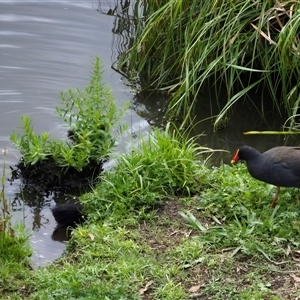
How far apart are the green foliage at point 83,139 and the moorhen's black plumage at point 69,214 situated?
1.91 feet

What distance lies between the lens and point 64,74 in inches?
337

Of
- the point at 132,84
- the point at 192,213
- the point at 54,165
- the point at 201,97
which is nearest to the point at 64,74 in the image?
the point at 132,84

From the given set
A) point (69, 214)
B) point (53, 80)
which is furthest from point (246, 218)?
point (53, 80)

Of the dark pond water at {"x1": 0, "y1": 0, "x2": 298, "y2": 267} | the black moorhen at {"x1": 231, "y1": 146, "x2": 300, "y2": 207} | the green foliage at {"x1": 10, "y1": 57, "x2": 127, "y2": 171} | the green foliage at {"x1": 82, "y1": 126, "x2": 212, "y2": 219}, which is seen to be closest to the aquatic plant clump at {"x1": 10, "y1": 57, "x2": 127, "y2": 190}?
the green foliage at {"x1": 10, "y1": 57, "x2": 127, "y2": 171}

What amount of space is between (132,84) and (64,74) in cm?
83

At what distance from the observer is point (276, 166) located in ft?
17.4

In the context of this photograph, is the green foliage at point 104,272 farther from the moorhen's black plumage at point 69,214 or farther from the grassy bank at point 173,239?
the moorhen's black plumage at point 69,214

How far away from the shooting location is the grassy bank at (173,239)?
458 centimetres

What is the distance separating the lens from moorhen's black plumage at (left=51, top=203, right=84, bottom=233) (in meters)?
5.71

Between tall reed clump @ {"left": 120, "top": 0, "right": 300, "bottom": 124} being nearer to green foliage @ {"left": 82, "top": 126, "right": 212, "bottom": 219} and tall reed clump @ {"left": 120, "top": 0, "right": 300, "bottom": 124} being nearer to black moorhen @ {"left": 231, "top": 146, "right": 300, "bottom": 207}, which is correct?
green foliage @ {"left": 82, "top": 126, "right": 212, "bottom": 219}

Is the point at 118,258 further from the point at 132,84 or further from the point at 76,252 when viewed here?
the point at 132,84

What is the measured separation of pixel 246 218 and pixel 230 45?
7.83 feet

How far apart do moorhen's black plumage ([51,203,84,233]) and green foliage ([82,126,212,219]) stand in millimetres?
86

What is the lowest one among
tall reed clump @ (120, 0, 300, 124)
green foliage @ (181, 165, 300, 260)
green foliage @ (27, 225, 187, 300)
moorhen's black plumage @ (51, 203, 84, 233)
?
moorhen's black plumage @ (51, 203, 84, 233)
